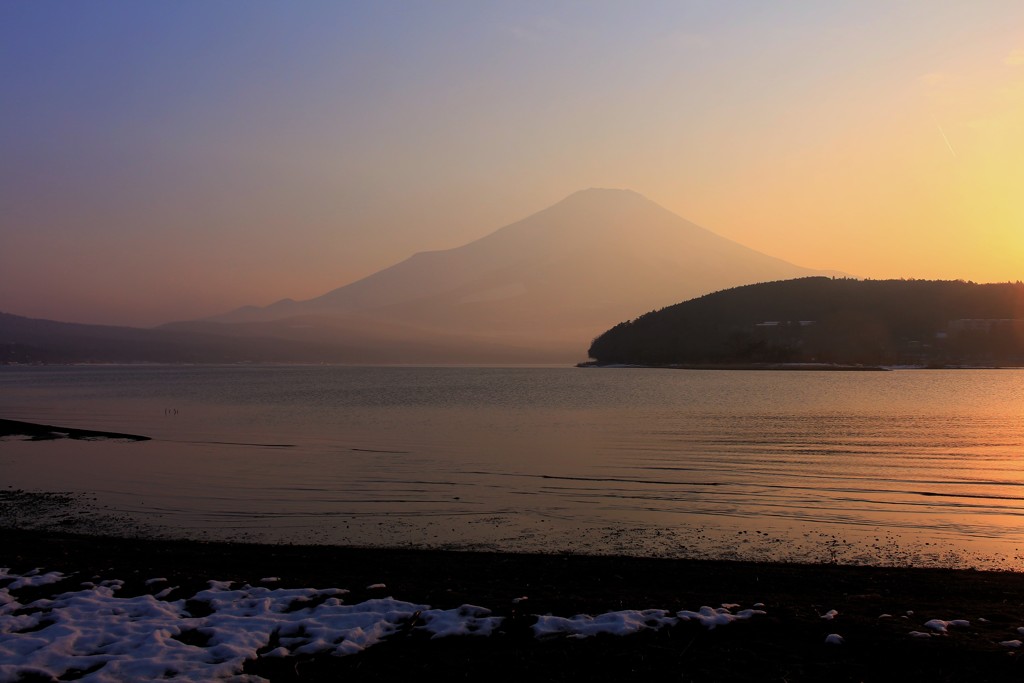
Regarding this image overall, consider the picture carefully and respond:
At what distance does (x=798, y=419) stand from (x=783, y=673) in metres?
46.6

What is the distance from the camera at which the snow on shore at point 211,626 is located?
8219 mm

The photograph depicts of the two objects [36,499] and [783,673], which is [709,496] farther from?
[36,499]

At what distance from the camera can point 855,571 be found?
13.2 meters

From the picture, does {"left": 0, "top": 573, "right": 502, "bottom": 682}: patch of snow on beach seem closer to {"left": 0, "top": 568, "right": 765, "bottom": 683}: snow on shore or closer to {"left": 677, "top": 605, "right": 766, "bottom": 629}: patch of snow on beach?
{"left": 0, "top": 568, "right": 765, "bottom": 683}: snow on shore

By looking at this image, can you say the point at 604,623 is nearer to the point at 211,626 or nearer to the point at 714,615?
the point at 714,615

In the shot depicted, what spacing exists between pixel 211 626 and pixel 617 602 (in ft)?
16.6

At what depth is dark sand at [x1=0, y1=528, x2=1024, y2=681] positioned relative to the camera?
8203 mm

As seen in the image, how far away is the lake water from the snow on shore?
220 inches

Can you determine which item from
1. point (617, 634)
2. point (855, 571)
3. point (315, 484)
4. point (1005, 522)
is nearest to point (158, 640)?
point (617, 634)

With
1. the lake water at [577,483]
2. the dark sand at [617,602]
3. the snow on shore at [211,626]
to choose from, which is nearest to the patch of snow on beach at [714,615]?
the snow on shore at [211,626]

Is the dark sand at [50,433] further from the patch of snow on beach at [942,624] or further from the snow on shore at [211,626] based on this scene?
the patch of snow on beach at [942,624]

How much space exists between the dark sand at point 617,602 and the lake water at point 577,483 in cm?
195

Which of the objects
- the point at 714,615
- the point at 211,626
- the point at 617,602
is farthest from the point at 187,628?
the point at 714,615

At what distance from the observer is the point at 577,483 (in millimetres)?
24297
